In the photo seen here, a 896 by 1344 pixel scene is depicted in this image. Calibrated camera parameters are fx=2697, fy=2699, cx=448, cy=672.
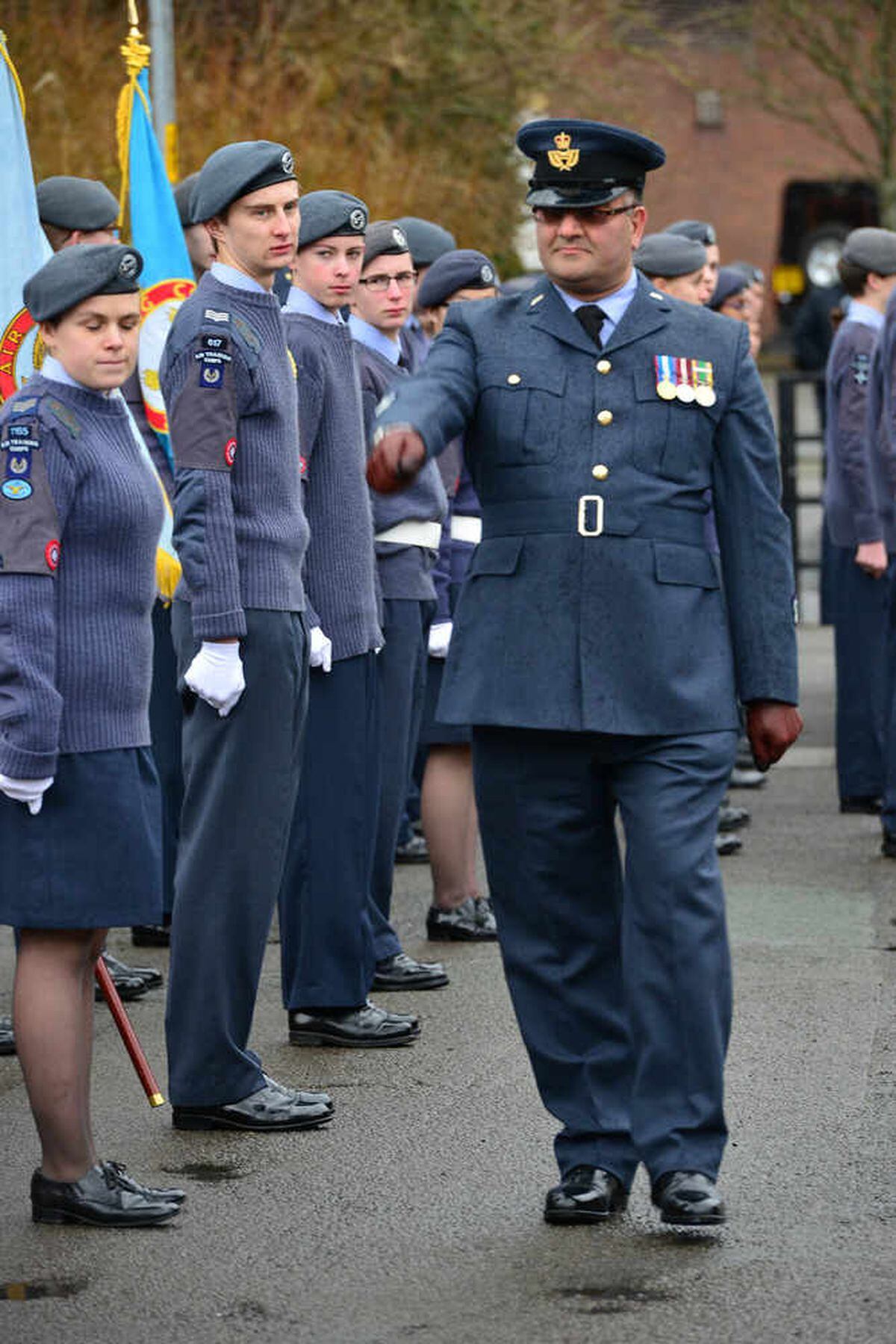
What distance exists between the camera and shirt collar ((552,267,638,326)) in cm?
517

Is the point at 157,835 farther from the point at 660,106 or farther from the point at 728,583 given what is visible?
the point at 660,106

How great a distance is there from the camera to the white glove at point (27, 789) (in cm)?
502

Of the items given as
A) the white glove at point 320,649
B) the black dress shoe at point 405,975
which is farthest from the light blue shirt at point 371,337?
the black dress shoe at point 405,975

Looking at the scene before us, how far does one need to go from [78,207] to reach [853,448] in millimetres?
3758

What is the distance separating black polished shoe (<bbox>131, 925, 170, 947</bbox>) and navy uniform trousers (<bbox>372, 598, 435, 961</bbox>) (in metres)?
0.95

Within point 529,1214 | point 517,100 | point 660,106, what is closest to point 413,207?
point 517,100

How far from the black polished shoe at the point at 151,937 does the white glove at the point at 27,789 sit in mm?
3056

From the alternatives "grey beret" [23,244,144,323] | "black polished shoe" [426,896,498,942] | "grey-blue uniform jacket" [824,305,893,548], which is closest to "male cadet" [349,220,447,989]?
"black polished shoe" [426,896,498,942]

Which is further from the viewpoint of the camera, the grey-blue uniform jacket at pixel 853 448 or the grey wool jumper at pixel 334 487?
the grey-blue uniform jacket at pixel 853 448

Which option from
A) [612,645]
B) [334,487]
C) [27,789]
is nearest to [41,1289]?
[27,789]

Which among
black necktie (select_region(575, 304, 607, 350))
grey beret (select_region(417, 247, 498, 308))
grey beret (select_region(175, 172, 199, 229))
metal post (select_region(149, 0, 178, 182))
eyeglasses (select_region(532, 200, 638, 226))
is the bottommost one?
→ black necktie (select_region(575, 304, 607, 350))

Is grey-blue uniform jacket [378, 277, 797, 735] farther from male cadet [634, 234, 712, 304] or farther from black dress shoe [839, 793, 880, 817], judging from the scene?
black dress shoe [839, 793, 880, 817]

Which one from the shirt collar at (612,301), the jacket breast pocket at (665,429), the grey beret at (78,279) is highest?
the grey beret at (78,279)

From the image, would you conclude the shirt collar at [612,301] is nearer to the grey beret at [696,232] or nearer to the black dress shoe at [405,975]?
the black dress shoe at [405,975]
